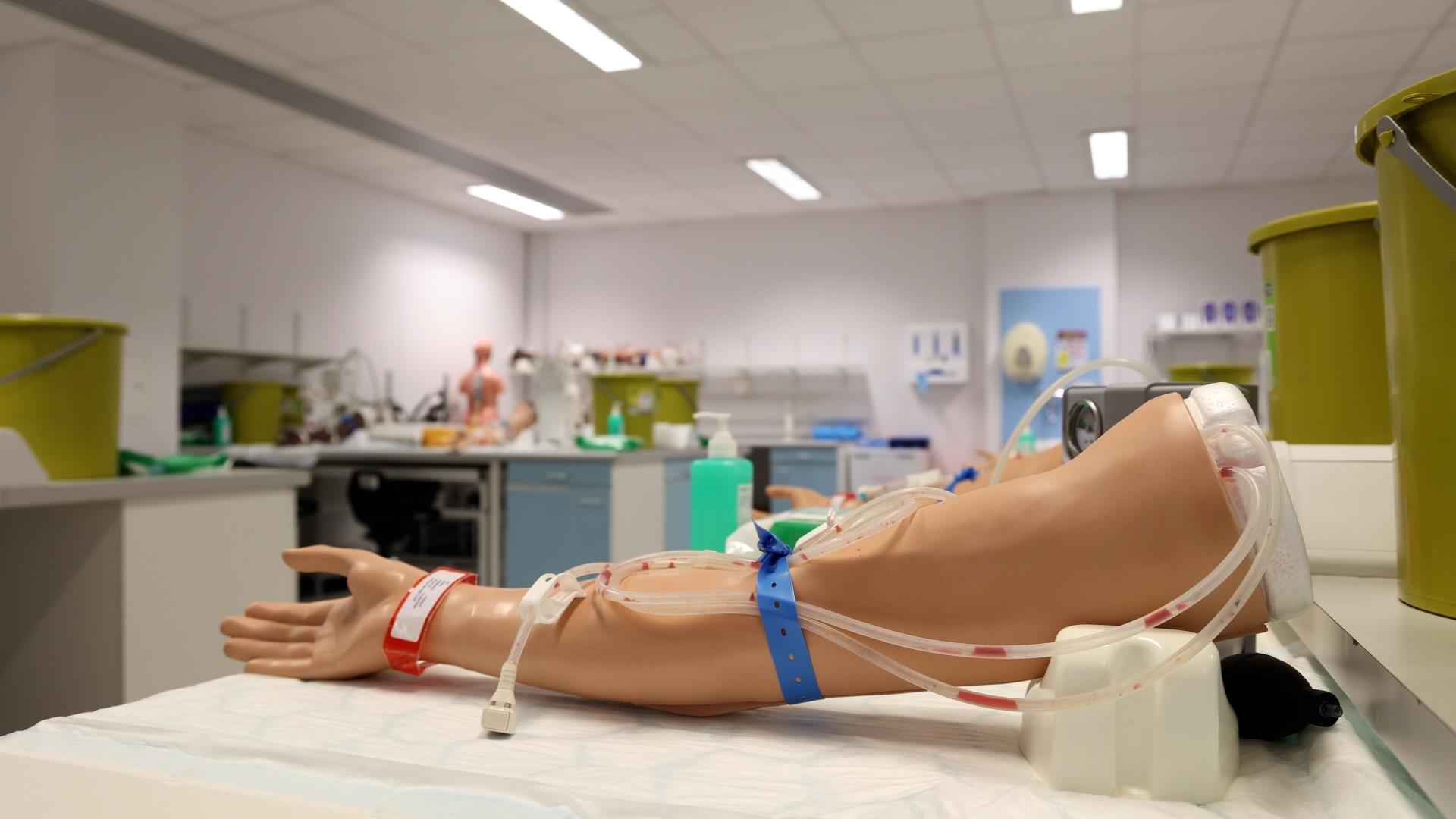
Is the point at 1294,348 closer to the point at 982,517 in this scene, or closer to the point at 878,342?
the point at 982,517

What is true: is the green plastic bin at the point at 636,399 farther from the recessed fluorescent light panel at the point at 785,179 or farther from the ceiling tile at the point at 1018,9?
the ceiling tile at the point at 1018,9

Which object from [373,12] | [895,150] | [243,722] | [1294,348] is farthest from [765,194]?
[243,722]

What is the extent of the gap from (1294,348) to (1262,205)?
622 centimetres

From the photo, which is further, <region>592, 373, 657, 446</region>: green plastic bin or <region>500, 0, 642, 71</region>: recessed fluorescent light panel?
<region>592, 373, 657, 446</region>: green plastic bin

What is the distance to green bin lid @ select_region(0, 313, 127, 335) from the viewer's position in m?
1.90

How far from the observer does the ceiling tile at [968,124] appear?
4934mm

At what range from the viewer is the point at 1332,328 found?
1119 mm

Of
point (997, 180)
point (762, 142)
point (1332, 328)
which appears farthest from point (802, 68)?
point (1332, 328)

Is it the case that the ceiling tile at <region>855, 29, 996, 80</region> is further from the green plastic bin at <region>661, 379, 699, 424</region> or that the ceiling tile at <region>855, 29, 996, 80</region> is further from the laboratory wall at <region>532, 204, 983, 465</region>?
the laboratory wall at <region>532, 204, 983, 465</region>

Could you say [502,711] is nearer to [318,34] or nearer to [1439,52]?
[318,34]

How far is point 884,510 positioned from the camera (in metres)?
0.80

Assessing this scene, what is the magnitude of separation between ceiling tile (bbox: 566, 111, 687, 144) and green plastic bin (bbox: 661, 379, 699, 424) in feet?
4.69

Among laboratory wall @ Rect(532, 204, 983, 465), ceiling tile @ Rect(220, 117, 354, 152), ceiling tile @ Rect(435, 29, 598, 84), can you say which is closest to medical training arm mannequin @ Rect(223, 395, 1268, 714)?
ceiling tile @ Rect(435, 29, 598, 84)

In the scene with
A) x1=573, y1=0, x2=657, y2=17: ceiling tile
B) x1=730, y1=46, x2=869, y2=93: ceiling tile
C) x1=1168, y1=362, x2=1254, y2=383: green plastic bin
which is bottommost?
x1=1168, y1=362, x2=1254, y2=383: green plastic bin
